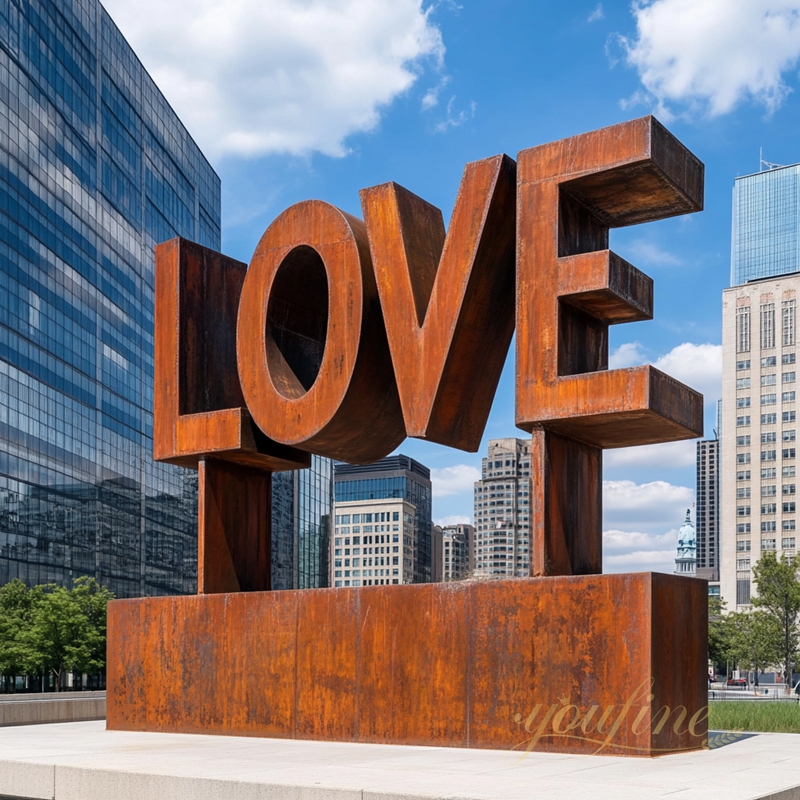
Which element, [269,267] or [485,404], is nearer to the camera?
[485,404]

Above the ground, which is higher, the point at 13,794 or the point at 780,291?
the point at 780,291

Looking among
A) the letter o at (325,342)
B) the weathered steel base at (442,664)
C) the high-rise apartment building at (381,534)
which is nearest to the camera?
the weathered steel base at (442,664)

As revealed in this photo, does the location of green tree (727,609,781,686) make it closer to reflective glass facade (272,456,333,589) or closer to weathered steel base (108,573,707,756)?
reflective glass facade (272,456,333,589)

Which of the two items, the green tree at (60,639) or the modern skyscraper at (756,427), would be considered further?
the modern skyscraper at (756,427)

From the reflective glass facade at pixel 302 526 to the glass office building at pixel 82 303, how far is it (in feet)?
42.4

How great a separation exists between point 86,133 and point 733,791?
222 ft

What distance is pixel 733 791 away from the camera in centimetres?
884

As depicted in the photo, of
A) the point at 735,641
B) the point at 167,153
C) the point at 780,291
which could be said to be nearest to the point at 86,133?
the point at 167,153

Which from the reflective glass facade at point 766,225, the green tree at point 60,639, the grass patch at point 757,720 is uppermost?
the reflective glass facade at point 766,225

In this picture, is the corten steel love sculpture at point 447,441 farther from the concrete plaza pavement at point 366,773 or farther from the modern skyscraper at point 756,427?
the modern skyscraper at point 756,427

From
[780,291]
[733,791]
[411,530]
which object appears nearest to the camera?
[733,791]

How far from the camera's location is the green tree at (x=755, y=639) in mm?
67938

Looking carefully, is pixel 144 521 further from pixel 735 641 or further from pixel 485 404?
pixel 485 404

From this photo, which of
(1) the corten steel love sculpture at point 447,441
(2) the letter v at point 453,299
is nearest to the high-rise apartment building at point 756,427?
(1) the corten steel love sculpture at point 447,441
